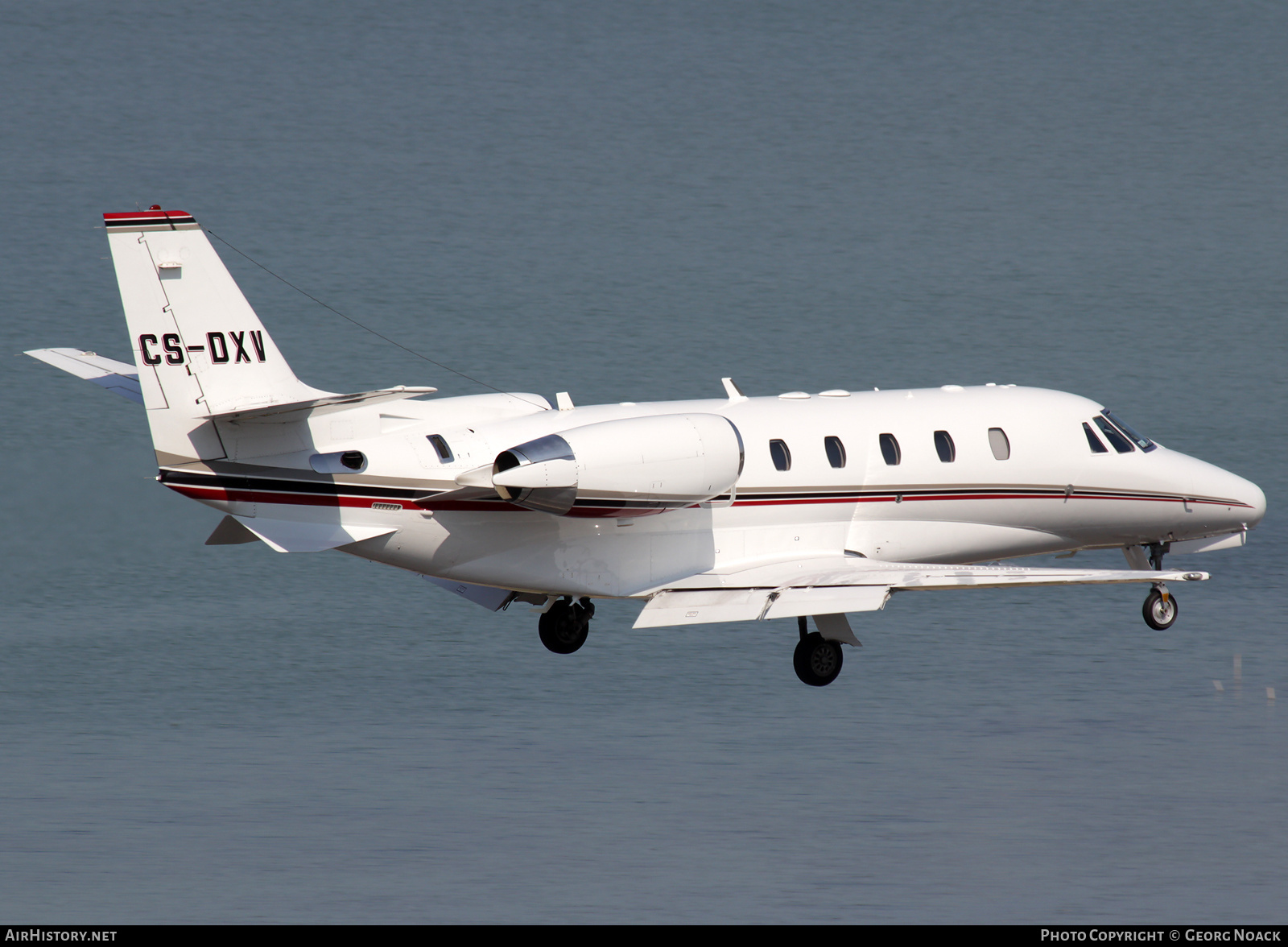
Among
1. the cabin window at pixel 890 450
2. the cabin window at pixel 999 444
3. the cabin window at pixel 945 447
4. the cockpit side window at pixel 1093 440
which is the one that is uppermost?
the cockpit side window at pixel 1093 440

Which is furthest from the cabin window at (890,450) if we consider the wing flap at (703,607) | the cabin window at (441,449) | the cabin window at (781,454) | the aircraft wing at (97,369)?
the aircraft wing at (97,369)

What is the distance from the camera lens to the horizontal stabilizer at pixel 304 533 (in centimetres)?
2230

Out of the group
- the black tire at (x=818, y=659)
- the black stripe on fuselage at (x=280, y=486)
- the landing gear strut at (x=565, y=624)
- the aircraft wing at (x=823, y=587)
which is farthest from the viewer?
the landing gear strut at (x=565, y=624)

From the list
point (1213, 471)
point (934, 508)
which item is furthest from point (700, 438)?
point (1213, 471)

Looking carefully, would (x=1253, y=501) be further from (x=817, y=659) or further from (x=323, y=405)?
(x=323, y=405)

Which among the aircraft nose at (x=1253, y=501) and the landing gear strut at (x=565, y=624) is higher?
the aircraft nose at (x=1253, y=501)

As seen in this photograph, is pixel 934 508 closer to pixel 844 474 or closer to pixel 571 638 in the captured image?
pixel 844 474


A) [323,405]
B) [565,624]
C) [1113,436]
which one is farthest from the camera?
[1113,436]

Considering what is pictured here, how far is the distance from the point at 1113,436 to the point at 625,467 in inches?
349

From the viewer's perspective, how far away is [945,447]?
1038 inches

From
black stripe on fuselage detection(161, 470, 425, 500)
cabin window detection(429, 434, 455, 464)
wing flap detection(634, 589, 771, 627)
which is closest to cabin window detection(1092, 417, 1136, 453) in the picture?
wing flap detection(634, 589, 771, 627)

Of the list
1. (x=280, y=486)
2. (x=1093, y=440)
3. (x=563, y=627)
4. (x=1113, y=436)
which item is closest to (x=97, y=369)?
(x=280, y=486)

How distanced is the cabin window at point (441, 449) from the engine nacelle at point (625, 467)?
0.66 m

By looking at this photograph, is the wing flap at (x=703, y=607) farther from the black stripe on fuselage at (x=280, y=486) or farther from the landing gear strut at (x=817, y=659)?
the black stripe on fuselage at (x=280, y=486)
